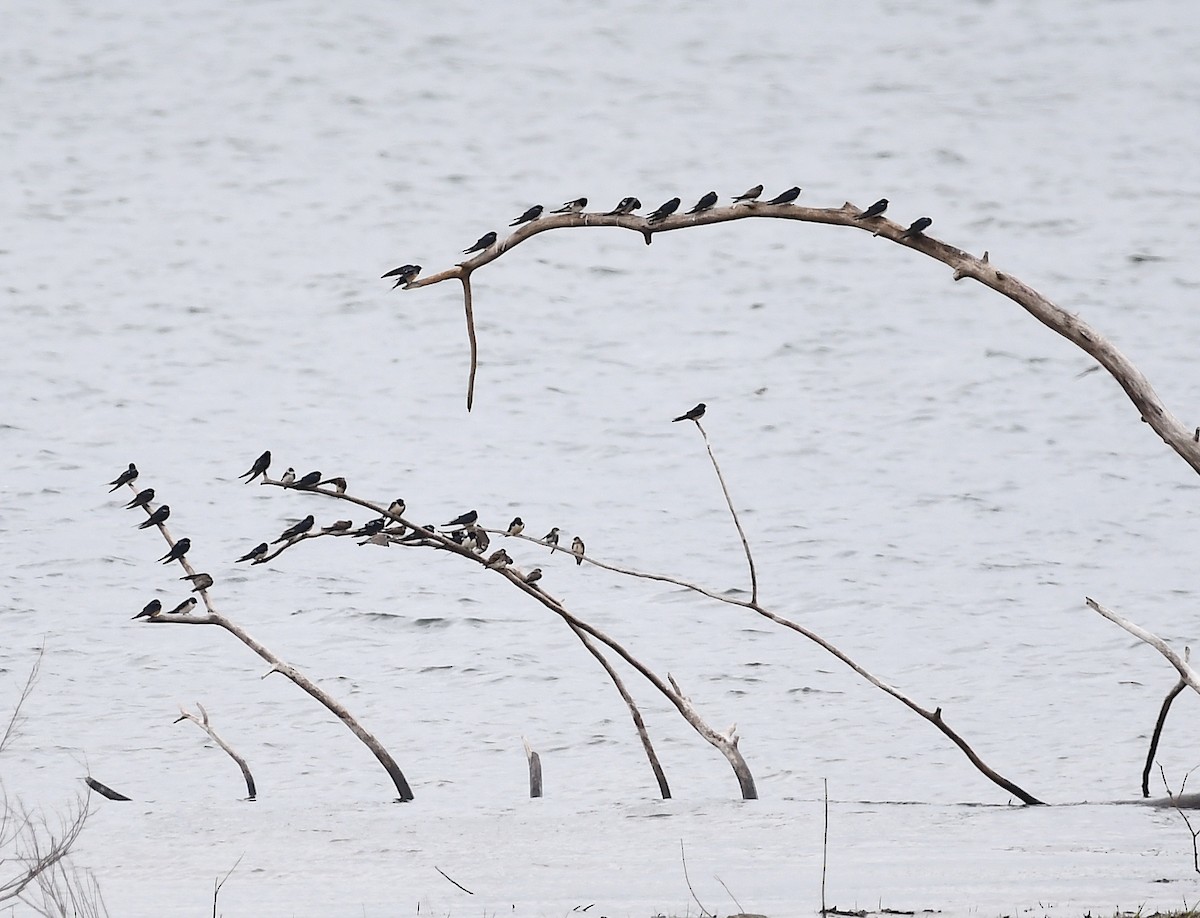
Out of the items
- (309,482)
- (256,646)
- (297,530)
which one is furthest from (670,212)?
(256,646)

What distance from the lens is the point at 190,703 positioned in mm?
15312

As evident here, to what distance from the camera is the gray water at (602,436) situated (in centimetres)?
899

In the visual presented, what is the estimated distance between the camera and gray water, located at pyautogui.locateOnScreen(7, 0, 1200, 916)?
8.99 metres

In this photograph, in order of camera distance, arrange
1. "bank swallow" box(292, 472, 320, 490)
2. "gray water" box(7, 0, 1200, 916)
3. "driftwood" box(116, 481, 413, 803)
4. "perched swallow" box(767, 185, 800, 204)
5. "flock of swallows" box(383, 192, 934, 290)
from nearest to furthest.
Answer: "flock of swallows" box(383, 192, 934, 290), "perched swallow" box(767, 185, 800, 204), "bank swallow" box(292, 472, 320, 490), "driftwood" box(116, 481, 413, 803), "gray water" box(7, 0, 1200, 916)

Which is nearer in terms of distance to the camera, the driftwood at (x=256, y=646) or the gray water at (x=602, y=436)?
the driftwood at (x=256, y=646)

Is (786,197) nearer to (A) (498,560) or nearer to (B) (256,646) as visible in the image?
(A) (498,560)

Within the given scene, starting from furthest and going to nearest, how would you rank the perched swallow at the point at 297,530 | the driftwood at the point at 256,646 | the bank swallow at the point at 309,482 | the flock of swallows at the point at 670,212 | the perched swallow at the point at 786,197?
the perched swallow at the point at 297,530
the driftwood at the point at 256,646
the bank swallow at the point at 309,482
the perched swallow at the point at 786,197
the flock of swallows at the point at 670,212

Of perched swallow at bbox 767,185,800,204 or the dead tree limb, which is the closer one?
perched swallow at bbox 767,185,800,204

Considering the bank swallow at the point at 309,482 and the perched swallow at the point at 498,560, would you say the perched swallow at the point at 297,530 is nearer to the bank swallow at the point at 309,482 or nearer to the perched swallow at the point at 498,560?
the bank swallow at the point at 309,482

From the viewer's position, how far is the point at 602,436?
30.5 metres

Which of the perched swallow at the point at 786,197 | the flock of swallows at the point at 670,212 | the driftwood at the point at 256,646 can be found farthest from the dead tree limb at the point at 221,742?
the perched swallow at the point at 786,197

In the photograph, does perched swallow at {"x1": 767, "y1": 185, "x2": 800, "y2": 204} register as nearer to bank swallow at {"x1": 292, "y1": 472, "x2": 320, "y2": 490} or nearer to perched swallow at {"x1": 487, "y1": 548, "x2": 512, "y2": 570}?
perched swallow at {"x1": 487, "y1": 548, "x2": 512, "y2": 570}

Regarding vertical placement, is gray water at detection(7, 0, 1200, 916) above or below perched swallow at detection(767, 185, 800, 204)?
below

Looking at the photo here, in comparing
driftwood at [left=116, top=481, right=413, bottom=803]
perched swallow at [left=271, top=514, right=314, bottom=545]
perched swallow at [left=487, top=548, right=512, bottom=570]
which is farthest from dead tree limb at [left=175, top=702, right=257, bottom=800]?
perched swallow at [left=487, top=548, right=512, bottom=570]
